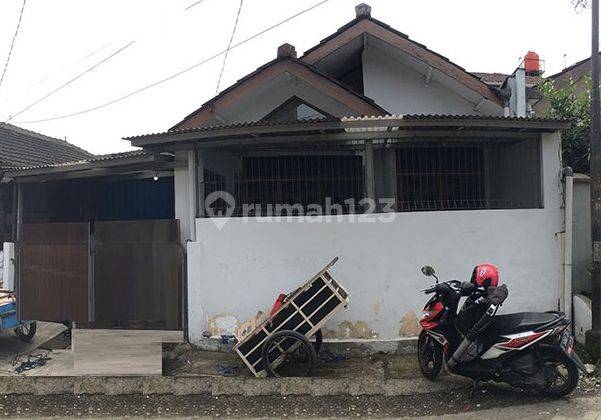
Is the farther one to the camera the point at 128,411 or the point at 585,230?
the point at 585,230

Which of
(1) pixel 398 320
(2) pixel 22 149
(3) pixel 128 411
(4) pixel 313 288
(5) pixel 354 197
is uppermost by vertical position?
(2) pixel 22 149

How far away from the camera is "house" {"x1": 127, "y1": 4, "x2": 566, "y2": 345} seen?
5.98 metres

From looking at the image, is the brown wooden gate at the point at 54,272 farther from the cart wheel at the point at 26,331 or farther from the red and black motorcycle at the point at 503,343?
the red and black motorcycle at the point at 503,343

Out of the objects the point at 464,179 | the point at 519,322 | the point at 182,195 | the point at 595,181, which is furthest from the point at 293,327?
the point at 595,181

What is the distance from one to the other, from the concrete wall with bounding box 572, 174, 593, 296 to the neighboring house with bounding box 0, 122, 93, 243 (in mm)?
9223

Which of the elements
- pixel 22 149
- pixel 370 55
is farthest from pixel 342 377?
→ pixel 22 149

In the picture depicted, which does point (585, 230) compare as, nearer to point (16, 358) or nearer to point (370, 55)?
point (370, 55)

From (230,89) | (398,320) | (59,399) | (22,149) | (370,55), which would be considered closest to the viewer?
(59,399)

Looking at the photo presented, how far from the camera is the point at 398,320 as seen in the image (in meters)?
5.97

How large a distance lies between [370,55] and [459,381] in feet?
22.8

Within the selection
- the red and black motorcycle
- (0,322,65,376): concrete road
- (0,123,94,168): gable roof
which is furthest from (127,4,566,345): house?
(0,123,94,168): gable roof

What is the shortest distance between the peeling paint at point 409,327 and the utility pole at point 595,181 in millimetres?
2007

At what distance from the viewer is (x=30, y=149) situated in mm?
12102

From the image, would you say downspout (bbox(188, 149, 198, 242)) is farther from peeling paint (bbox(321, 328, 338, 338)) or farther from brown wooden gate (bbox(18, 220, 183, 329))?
Result: peeling paint (bbox(321, 328, 338, 338))
